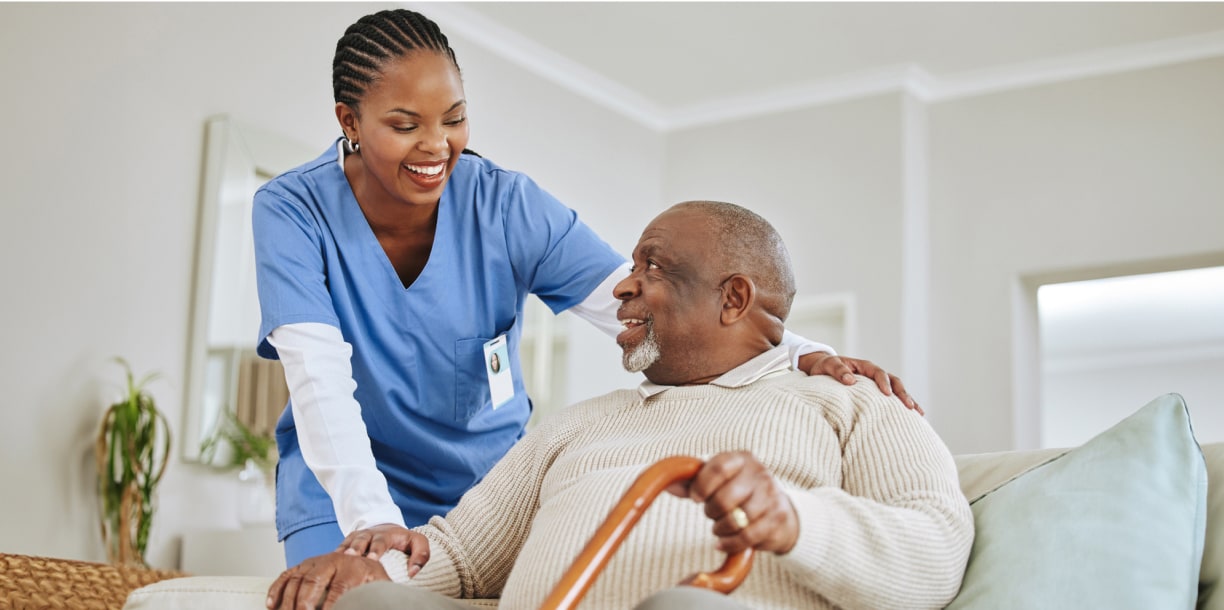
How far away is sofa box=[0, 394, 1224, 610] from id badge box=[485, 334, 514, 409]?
58 cm

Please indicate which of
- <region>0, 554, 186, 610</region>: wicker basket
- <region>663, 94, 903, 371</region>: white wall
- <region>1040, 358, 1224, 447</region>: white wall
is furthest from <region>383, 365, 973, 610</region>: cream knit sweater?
<region>1040, 358, 1224, 447</region>: white wall

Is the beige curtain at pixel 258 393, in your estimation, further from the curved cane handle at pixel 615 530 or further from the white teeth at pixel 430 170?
the curved cane handle at pixel 615 530

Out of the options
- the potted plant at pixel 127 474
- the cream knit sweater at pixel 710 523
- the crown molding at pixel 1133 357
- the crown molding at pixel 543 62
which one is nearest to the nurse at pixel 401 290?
the cream knit sweater at pixel 710 523

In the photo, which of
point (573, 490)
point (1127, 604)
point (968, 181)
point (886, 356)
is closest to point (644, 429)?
point (573, 490)

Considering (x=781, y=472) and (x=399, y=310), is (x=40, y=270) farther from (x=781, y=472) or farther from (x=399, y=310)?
(x=781, y=472)

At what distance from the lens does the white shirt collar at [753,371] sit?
1.60 m

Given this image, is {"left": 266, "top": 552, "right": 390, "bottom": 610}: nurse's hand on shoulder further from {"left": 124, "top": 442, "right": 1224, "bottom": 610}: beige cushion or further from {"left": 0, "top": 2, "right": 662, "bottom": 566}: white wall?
{"left": 0, "top": 2, "right": 662, "bottom": 566}: white wall

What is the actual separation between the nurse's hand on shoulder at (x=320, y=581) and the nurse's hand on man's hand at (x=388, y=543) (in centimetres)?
5

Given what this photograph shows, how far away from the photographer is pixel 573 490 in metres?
1.40

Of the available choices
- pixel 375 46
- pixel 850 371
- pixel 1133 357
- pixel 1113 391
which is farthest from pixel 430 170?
pixel 1113 391

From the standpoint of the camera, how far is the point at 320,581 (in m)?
1.34

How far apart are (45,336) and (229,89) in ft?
3.14

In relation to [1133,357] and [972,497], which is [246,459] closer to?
[972,497]

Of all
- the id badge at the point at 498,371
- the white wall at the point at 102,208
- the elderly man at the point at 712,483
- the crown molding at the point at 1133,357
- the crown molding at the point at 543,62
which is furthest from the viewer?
the crown molding at the point at 1133,357
